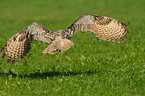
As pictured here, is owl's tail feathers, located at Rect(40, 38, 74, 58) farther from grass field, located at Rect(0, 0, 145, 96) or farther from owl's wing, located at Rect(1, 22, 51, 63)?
grass field, located at Rect(0, 0, 145, 96)

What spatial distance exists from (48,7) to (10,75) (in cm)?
2682

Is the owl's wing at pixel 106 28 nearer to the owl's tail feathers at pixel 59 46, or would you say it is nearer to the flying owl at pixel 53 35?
the flying owl at pixel 53 35

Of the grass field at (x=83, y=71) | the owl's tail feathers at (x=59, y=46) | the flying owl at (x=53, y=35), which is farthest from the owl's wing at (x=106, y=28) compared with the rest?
the grass field at (x=83, y=71)

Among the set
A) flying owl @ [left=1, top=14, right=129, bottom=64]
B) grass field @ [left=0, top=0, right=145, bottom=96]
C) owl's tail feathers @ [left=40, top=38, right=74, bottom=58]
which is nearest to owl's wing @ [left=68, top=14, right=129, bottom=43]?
flying owl @ [left=1, top=14, right=129, bottom=64]

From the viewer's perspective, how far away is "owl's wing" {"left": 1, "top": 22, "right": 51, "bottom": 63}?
302 inches

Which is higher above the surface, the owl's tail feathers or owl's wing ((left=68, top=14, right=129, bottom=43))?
owl's wing ((left=68, top=14, right=129, bottom=43))

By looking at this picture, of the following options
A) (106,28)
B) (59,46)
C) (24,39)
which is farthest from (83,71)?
(24,39)

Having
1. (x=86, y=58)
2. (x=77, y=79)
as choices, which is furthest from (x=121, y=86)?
(x=86, y=58)

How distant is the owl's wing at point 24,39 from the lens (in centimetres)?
768

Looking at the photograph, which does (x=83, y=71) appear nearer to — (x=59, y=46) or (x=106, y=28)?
Result: (x=106, y=28)

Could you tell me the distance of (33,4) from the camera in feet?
122

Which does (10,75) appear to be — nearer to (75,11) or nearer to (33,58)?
(33,58)

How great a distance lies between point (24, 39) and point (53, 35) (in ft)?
2.68

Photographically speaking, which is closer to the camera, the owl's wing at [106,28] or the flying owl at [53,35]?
the flying owl at [53,35]
